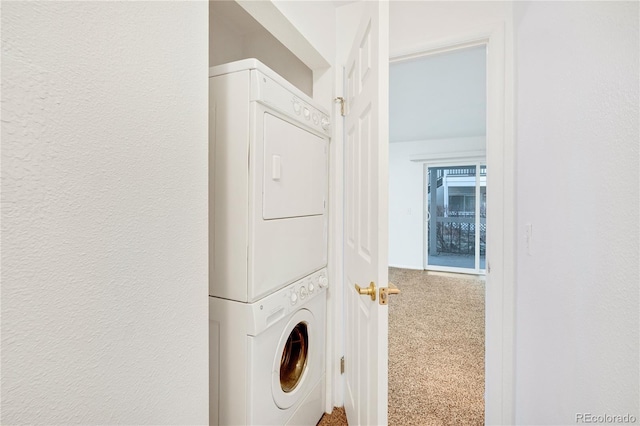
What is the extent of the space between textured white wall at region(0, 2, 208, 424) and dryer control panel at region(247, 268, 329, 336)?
282mm

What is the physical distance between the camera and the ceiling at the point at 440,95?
2383 millimetres

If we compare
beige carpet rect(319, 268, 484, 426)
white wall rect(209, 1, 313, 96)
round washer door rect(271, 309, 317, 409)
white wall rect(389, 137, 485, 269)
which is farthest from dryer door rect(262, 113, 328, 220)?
white wall rect(389, 137, 485, 269)

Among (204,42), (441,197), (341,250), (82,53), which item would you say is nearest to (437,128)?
(441,197)

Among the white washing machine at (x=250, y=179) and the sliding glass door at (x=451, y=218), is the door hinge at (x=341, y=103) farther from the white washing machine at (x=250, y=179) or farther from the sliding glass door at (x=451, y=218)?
the sliding glass door at (x=451, y=218)

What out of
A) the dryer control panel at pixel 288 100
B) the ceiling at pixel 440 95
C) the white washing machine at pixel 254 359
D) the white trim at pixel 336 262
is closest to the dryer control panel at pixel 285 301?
the white washing machine at pixel 254 359

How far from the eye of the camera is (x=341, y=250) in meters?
1.72

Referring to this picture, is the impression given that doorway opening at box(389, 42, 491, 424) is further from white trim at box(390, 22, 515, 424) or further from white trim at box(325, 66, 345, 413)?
white trim at box(325, 66, 345, 413)

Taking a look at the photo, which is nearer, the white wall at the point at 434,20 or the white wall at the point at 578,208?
the white wall at the point at 578,208

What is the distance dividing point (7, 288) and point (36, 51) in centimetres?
39

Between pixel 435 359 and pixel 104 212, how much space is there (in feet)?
8.23

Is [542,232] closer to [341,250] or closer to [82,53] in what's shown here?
[341,250]

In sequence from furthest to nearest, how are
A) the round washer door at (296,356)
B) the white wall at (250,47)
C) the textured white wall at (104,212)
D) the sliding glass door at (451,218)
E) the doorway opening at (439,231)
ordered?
the sliding glass door at (451,218) → the doorway opening at (439,231) → the white wall at (250,47) → the round washer door at (296,356) → the textured white wall at (104,212)

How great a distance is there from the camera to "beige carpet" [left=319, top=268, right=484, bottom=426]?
1656 mm

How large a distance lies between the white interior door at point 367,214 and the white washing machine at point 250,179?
33 centimetres
